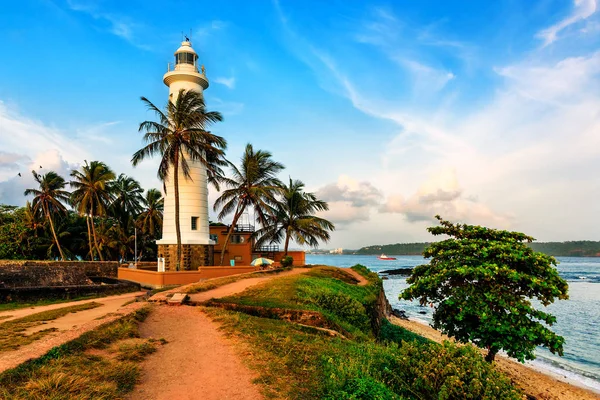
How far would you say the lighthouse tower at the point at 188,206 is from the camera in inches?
912

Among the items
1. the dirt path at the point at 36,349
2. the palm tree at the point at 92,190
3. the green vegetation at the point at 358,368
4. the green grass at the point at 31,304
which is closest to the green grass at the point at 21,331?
the dirt path at the point at 36,349

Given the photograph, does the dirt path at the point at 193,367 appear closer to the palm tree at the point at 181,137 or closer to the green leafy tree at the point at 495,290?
the green leafy tree at the point at 495,290

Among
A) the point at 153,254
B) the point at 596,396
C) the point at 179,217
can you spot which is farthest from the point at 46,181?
the point at 596,396

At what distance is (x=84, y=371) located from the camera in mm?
5367

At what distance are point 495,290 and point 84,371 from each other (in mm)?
9760

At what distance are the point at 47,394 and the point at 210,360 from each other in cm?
270

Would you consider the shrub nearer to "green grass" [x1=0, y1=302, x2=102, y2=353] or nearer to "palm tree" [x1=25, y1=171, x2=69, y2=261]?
"green grass" [x1=0, y1=302, x2=102, y2=353]

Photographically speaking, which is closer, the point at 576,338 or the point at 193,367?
the point at 193,367

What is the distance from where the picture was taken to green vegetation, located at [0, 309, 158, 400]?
15.1 feet

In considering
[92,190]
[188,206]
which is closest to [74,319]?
[188,206]

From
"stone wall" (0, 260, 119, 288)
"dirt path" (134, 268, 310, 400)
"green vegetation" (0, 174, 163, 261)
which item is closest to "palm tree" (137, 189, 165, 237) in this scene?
"green vegetation" (0, 174, 163, 261)

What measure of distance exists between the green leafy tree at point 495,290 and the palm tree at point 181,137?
1550 cm

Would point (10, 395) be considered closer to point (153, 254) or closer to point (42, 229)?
point (42, 229)

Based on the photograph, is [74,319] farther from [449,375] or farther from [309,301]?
[449,375]
